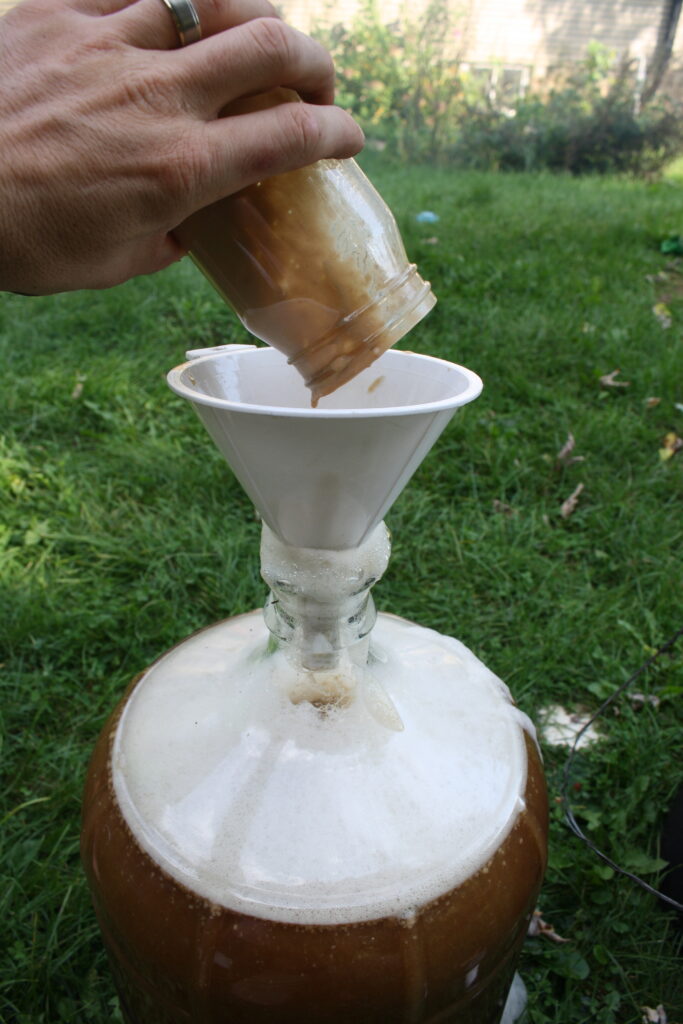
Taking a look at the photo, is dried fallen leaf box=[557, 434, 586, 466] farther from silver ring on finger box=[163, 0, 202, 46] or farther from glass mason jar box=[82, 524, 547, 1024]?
silver ring on finger box=[163, 0, 202, 46]

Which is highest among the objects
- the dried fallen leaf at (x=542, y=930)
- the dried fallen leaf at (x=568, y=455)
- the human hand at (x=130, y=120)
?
the human hand at (x=130, y=120)

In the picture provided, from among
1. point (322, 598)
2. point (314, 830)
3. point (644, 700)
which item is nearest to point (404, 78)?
point (644, 700)

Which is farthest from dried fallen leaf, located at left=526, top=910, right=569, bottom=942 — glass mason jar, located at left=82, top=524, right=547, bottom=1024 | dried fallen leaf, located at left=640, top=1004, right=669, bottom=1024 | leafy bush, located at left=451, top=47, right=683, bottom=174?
leafy bush, located at left=451, top=47, right=683, bottom=174

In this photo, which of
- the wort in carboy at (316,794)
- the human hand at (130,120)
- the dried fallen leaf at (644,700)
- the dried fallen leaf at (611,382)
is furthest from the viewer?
the dried fallen leaf at (611,382)

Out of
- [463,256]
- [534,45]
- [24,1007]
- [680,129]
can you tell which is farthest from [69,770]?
[534,45]

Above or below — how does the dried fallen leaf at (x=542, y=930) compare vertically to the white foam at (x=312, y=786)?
below

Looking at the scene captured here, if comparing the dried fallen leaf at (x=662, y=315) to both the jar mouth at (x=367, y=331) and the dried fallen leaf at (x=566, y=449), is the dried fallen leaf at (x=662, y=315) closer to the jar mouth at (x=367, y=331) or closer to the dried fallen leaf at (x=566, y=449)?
the dried fallen leaf at (x=566, y=449)

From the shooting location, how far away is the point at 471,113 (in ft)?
29.1

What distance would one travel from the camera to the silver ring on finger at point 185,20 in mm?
806

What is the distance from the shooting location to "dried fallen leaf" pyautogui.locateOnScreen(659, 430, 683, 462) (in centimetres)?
313

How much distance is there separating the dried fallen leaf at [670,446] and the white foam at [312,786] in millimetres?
2138

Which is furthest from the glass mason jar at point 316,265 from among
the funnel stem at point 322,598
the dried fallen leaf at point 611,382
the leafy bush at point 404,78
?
the leafy bush at point 404,78

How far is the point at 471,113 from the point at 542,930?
8.86 metres

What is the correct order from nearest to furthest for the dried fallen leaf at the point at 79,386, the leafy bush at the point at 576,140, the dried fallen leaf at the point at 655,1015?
the dried fallen leaf at the point at 655,1015 → the dried fallen leaf at the point at 79,386 → the leafy bush at the point at 576,140
